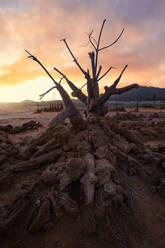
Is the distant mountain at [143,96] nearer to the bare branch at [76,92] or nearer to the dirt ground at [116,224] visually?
the bare branch at [76,92]

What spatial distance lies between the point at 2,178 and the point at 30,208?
1.01 meters

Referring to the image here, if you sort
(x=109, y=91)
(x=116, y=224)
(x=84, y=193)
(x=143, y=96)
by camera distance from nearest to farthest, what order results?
(x=116, y=224), (x=84, y=193), (x=109, y=91), (x=143, y=96)

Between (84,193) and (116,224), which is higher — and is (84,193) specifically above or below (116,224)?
above

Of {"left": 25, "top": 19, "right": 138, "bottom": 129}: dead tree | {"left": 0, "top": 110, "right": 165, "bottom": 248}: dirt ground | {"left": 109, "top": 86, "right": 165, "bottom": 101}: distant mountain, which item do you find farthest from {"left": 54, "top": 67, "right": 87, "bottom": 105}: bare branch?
{"left": 109, "top": 86, "right": 165, "bottom": 101}: distant mountain

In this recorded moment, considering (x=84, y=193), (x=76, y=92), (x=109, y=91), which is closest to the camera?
(x=84, y=193)

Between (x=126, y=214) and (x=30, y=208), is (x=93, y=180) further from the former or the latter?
(x=30, y=208)

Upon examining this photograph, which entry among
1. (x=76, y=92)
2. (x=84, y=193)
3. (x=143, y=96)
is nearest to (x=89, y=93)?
(x=76, y=92)

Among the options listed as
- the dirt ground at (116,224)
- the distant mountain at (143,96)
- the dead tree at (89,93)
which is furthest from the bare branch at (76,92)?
the distant mountain at (143,96)

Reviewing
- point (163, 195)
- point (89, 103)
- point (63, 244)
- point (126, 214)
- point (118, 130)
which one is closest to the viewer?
point (63, 244)

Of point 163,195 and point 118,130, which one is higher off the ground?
point 118,130

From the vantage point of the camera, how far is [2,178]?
2.49 meters

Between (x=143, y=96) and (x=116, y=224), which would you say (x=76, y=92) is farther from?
(x=143, y=96)

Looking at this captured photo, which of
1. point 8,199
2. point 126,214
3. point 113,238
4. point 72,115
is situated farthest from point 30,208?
point 72,115

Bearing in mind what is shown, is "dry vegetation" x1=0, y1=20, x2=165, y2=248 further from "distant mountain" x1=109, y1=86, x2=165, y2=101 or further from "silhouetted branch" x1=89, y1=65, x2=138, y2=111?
"distant mountain" x1=109, y1=86, x2=165, y2=101
